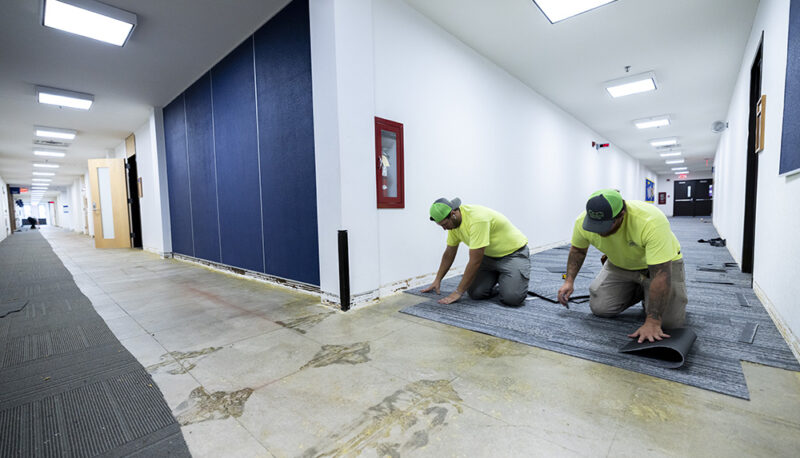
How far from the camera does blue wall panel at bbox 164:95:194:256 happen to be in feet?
18.9

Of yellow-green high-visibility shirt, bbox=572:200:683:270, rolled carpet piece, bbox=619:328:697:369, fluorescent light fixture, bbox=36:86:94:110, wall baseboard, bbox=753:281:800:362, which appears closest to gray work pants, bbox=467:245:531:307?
yellow-green high-visibility shirt, bbox=572:200:683:270

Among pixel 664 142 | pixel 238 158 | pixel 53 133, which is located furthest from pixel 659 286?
pixel 664 142

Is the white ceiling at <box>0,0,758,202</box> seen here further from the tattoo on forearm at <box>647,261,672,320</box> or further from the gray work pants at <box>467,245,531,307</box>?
the tattoo on forearm at <box>647,261,672,320</box>

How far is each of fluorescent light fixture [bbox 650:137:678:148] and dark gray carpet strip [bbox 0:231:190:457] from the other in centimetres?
1349

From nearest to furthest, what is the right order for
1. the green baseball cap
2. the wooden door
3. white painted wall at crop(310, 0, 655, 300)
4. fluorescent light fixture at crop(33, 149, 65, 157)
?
1. the green baseball cap
2. white painted wall at crop(310, 0, 655, 300)
3. the wooden door
4. fluorescent light fixture at crop(33, 149, 65, 157)

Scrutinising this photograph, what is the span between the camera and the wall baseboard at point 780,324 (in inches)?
71.7

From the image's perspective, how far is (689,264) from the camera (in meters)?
4.54

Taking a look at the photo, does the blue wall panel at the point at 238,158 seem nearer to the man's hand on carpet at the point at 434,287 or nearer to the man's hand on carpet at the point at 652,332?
the man's hand on carpet at the point at 434,287

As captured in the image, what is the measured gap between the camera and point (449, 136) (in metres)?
4.05

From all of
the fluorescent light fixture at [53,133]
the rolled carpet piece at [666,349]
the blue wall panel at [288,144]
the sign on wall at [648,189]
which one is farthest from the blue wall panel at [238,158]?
the sign on wall at [648,189]

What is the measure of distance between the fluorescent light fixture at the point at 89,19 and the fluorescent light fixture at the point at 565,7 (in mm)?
4271

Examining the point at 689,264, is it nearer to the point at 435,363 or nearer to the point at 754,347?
the point at 754,347

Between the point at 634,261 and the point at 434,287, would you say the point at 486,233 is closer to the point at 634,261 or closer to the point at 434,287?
the point at 434,287

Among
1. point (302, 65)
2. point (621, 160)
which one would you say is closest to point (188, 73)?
point (302, 65)
